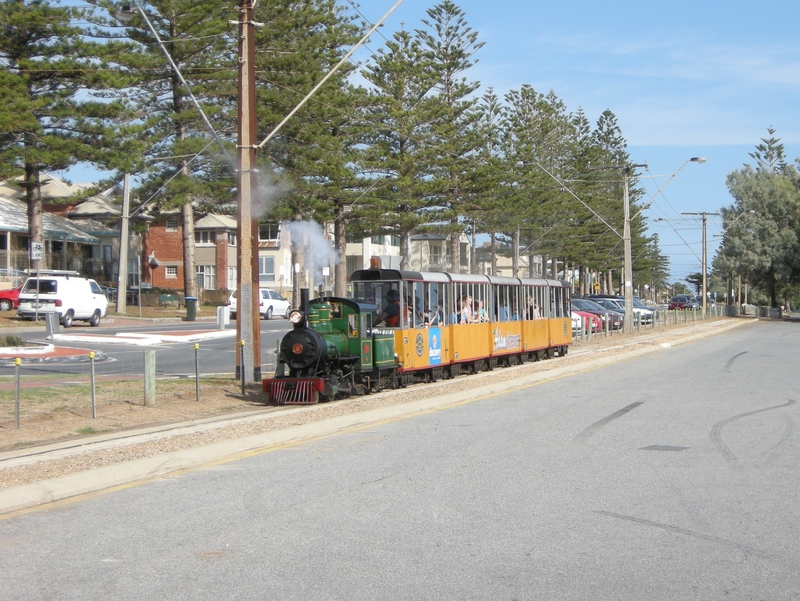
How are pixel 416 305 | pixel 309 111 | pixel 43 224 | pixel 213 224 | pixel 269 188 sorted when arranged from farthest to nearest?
pixel 213 224, pixel 43 224, pixel 309 111, pixel 269 188, pixel 416 305

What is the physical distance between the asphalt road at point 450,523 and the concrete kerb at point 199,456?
0.85ft

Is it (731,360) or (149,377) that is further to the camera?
(731,360)

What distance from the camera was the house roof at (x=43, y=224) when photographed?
162ft

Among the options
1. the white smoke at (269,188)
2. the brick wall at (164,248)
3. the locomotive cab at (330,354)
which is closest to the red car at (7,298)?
the white smoke at (269,188)

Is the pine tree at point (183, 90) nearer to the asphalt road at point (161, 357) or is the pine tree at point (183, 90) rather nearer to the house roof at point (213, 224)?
the asphalt road at point (161, 357)

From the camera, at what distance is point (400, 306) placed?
1869 centimetres

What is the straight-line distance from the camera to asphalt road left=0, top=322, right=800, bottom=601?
580 centimetres

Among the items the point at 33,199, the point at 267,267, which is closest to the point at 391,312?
the point at 33,199

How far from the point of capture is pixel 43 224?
53.6 meters

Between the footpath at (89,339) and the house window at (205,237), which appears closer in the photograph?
the footpath at (89,339)

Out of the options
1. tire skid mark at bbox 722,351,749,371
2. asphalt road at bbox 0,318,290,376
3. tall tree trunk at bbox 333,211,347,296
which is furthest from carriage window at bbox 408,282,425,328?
tall tree trunk at bbox 333,211,347,296

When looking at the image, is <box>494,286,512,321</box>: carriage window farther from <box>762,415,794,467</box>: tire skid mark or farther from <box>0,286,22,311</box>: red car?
<box>0,286,22,311</box>: red car

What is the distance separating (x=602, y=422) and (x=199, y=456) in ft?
19.3

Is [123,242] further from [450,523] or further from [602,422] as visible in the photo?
[450,523]
